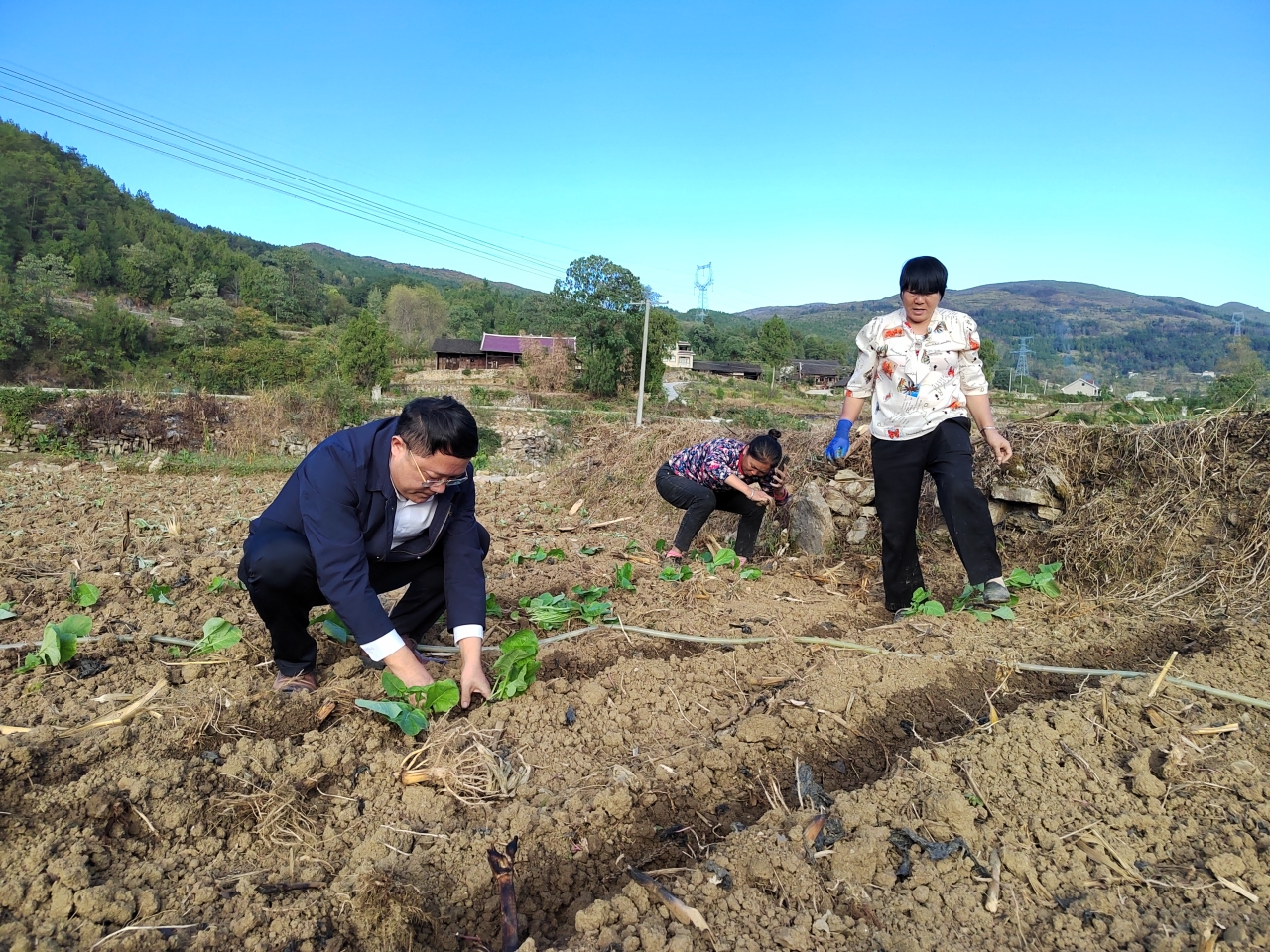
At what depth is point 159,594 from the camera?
3750mm

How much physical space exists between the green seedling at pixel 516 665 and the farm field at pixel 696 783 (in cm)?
6

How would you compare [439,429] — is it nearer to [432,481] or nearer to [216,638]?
[432,481]

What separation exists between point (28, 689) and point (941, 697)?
342cm

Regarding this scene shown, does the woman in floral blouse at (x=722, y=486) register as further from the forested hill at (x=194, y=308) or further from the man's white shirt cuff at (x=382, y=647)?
the forested hill at (x=194, y=308)

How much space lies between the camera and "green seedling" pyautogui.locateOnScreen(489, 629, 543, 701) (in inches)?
110

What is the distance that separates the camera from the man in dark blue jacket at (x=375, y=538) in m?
2.44

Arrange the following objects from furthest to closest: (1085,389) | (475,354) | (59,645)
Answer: (475,354)
(1085,389)
(59,645)

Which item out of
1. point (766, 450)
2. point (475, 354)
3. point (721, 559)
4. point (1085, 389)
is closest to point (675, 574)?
point (721, 559)

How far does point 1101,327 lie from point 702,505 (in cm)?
17229

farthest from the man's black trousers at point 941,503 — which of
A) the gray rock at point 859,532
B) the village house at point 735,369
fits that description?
the village house at point 735,369

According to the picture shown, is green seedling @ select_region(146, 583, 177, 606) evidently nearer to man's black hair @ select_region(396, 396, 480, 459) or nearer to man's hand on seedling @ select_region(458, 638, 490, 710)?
man's hand on seedling @ select_region(458, 638, 490, 710)

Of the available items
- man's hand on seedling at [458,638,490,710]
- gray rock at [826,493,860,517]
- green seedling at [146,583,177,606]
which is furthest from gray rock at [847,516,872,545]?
green seedling at [146,583,177,606]

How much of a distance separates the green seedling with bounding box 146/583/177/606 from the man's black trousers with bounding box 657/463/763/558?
3.14m

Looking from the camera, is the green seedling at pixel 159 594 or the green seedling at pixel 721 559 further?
the green seedling at pixel 721 559
